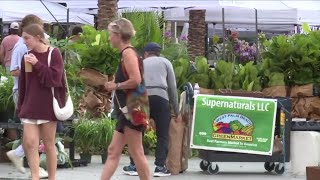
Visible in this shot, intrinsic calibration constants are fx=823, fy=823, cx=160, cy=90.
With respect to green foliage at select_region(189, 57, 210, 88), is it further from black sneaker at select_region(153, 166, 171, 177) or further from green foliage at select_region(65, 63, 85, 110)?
black sneaker at select_region(153, 166, 171, 177)

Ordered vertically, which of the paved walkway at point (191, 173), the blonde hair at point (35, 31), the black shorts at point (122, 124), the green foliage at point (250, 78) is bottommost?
the paved walkway at point (191, 173)

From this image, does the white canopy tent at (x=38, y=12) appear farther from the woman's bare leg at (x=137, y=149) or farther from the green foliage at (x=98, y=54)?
the woman's bare leg at (x=137, y=149)

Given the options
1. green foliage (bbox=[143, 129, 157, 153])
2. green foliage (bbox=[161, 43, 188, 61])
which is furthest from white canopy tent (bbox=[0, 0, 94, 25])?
green foliage (bbox=[143, 129, 157, 153])

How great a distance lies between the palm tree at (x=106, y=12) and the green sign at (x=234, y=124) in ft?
20.3

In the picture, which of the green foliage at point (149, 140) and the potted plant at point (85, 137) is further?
the green foliage at point (149, 140)

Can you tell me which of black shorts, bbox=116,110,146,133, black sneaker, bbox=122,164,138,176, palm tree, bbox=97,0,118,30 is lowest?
black sneaker, bbox=122,164,138,176

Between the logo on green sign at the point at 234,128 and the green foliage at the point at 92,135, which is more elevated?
the logo on green sign at the point at 234,128

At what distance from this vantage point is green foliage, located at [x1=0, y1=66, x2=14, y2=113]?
10.7 meters

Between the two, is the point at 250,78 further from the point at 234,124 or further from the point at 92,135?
the point at 92,135

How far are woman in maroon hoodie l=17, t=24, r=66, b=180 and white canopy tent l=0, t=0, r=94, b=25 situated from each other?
33.6 ft

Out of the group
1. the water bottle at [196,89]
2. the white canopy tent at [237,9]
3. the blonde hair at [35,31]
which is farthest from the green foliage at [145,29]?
the white canopy tent at [237,9]

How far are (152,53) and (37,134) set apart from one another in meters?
2.28

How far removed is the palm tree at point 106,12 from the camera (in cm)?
1598

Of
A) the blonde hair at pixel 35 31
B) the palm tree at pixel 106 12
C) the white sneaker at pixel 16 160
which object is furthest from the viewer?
the palm tree at pixel 106 12
